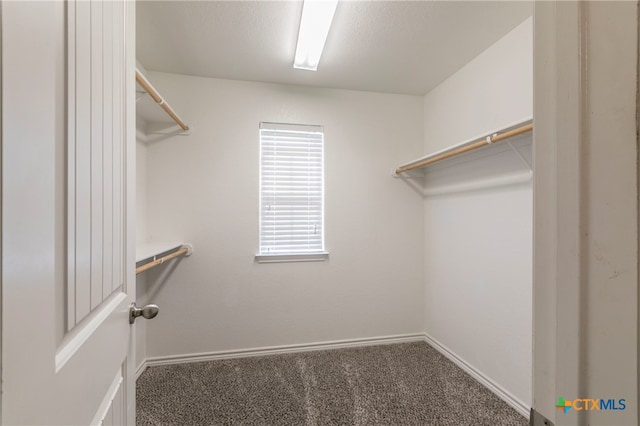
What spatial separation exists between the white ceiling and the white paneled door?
1008mm

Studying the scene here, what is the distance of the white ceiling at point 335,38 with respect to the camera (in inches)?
57.6

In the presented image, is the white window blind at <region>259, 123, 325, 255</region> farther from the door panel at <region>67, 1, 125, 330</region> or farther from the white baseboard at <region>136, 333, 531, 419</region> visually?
the door panel at <region>67, 1, 125, 330</region>

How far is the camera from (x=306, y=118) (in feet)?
7.71

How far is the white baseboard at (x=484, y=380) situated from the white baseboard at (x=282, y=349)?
218 mm

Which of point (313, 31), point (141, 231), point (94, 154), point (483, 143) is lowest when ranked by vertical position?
point (141, 231)

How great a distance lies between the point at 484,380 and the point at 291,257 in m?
1.70

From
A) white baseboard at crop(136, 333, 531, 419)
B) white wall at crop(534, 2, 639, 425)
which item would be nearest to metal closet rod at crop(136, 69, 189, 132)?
white wall at crop(534, 2, 639, 425)

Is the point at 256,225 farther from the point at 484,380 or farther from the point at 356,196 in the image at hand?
the point at 484,380

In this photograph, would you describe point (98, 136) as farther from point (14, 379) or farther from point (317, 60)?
point (317, 60)

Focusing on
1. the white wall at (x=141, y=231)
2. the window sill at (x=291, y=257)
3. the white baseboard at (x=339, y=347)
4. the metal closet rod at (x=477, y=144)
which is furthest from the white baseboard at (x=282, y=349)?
the metal closet rod at (x=477, y=144)

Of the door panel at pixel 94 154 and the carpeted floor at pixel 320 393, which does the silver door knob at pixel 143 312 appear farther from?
the carpeted floor at pixel 320 393

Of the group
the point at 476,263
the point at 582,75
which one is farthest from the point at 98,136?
the point at 476,263

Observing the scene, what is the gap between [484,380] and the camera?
1.86m

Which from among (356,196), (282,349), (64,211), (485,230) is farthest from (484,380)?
(64,211)
